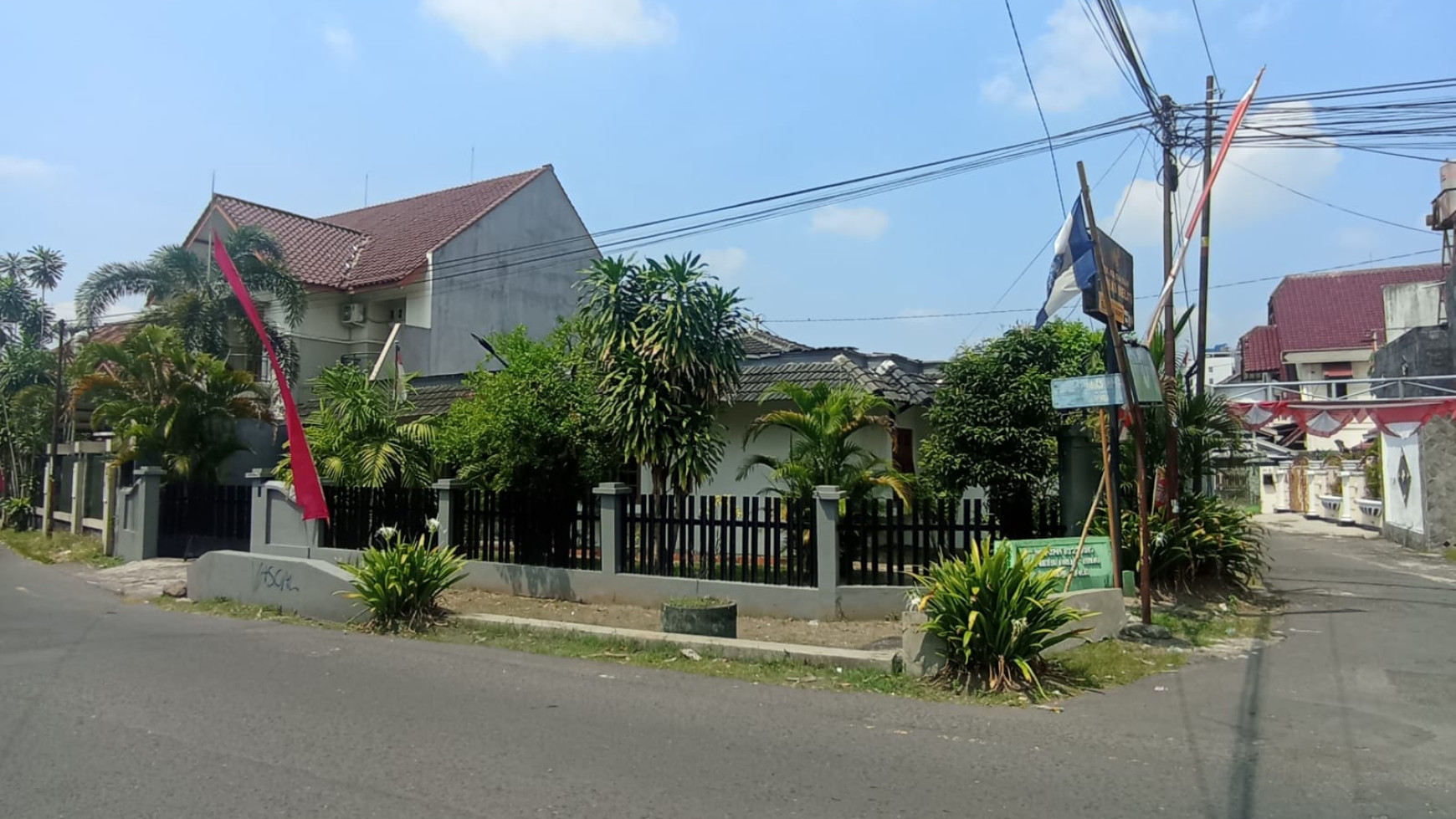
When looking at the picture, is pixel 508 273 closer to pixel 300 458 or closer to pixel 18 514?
pixel 18 514

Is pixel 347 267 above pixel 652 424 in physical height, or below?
above

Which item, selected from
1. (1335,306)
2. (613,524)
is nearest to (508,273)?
(613,524)

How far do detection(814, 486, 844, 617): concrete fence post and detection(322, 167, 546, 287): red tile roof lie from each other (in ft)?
55.8

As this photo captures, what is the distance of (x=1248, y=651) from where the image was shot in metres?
8.95

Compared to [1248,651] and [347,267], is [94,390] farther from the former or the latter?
[1248,651]

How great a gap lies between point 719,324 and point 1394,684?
798 cm

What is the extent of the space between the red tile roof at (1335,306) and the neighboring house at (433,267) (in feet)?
106

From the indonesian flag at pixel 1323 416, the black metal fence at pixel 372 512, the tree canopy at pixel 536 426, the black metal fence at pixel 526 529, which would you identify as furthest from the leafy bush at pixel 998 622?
the indonesian flag at pixel 1323 416

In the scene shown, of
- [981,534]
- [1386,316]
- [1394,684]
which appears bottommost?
[1394,684]

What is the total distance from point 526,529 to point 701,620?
169 inches

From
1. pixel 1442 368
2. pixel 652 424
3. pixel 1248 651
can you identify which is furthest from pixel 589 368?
pixel 1442 368

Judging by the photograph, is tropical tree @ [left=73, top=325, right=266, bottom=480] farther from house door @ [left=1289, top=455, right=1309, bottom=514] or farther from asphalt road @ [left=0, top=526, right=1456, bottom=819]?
house door @ [left=1289, top=455, right=1309, bottom=514]

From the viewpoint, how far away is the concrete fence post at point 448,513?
13.3m

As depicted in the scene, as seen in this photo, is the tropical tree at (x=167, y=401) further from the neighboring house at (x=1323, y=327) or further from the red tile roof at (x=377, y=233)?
the neighboring house at (x=1323, y=327)
